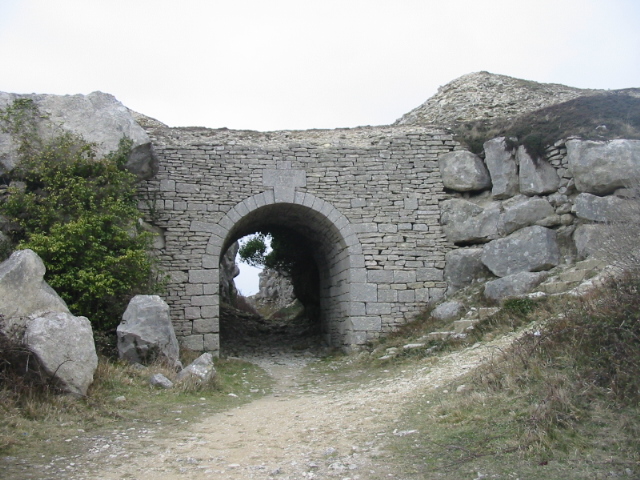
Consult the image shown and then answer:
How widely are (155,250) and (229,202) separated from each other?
1.76 metres

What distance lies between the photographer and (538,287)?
997 centimetres

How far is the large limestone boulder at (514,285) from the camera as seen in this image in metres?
10.3

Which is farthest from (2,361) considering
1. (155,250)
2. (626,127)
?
(626,127)

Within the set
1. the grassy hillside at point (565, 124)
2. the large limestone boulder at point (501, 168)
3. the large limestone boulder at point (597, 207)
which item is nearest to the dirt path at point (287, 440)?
the large limestone boulder at point (597, 207)

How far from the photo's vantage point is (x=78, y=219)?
9.27m

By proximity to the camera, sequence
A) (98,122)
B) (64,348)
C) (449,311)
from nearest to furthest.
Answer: (64,348), (449,311), (98,122)

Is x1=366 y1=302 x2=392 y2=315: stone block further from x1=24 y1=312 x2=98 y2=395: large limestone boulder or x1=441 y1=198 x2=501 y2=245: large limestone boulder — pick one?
x1=24 y1=312 x2=98 y2=395: large limestone boulder

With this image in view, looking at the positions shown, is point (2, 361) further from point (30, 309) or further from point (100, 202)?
point (100, 202)

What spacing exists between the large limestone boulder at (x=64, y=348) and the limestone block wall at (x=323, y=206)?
4.07 m

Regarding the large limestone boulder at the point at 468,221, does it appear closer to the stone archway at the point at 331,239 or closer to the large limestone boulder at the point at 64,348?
the stone archway at the point at 331,239

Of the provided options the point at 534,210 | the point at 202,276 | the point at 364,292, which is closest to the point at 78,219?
the point at 202,276

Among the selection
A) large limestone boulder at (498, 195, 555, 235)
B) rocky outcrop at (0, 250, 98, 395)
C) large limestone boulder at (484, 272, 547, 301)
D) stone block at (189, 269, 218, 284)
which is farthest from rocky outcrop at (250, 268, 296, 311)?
rocky outcrop at (0, 250, 98, 395)

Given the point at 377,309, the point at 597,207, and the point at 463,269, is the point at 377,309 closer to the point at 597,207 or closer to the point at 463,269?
the point at 463,269

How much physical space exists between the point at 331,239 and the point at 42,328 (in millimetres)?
6987
